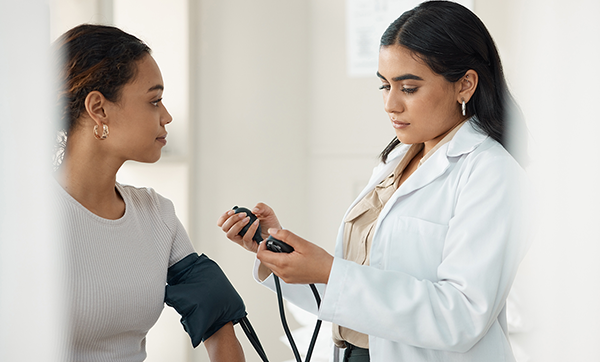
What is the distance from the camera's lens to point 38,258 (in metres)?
0.42

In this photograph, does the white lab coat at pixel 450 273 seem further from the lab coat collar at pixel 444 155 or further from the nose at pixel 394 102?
the nose at pixel 394 102

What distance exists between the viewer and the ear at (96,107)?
0.87 m

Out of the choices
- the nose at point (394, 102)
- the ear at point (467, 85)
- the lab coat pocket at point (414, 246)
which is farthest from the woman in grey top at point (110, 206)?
the ear at point (467, 85)

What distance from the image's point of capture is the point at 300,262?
0.83 m

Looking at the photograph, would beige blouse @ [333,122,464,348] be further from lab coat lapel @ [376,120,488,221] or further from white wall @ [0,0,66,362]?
white wall @ [0,0,66,362]

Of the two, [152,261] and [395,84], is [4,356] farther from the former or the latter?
[395,84]

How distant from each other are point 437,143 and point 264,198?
118cm

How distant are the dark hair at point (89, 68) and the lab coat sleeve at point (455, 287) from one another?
518mm

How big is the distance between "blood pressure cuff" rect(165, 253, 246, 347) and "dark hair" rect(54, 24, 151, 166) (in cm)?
34

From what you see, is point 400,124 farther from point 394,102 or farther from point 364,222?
point 364,222

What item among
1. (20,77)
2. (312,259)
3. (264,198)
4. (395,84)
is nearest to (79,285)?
(312,259)

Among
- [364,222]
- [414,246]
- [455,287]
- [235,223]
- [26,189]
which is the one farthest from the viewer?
A: [364,222]

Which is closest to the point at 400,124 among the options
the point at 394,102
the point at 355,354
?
the point at 394,102

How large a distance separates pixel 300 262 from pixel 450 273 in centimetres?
25
